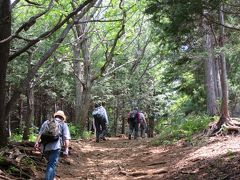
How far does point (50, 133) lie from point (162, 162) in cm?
381

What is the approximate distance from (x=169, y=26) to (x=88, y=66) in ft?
38.9

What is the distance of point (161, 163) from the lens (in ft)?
33.4

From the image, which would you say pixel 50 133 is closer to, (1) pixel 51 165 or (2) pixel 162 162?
(1) pixel 51 165

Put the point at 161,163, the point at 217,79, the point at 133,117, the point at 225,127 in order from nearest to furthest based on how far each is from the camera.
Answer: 1. the point at 161,163
2. the point at 225,127
3. the point at 217,79
4. the point at 133,117

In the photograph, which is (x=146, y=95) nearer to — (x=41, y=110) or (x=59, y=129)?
(x=41, y=110)

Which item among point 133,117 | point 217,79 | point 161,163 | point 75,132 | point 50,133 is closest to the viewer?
point 50,133

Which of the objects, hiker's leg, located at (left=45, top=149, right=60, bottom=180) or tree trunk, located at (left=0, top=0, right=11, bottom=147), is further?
tree trunk, located at (left=0, top=0, right=11, bottom=147)

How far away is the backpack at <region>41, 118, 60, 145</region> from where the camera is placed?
7668mm

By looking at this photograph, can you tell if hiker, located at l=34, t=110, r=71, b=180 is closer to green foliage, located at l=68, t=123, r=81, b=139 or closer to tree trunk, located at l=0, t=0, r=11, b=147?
tree trunk, located at l=0, t=0, r=11, b=147

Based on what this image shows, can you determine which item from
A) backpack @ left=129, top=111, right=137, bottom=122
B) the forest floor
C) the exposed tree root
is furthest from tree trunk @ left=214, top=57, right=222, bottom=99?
the exposed tree root

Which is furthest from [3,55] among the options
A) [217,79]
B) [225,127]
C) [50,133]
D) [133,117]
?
[217,79]

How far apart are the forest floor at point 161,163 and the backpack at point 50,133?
110 centimetres

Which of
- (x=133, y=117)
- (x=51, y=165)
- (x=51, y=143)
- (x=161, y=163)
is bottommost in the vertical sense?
(x=161, y=163)

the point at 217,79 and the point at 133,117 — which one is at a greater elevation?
the point at 217,79
